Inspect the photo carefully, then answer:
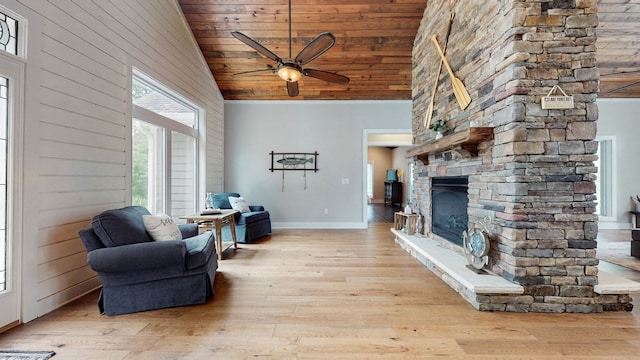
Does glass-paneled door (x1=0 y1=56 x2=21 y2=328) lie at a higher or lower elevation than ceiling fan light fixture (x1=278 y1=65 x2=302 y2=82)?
lower

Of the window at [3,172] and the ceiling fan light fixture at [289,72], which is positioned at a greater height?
the ceiling fan light fixture at [289,72]

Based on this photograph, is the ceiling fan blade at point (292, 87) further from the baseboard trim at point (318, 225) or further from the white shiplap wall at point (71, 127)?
the baseboard trim at point (318, 225)

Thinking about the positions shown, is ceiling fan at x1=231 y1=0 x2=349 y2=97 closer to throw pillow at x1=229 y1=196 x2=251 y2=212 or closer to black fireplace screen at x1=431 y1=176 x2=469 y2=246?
A: black fireplace screen at x1=431 y1=176 x2=469 y2=246

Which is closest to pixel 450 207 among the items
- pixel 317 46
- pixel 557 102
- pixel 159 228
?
pixel 557 102

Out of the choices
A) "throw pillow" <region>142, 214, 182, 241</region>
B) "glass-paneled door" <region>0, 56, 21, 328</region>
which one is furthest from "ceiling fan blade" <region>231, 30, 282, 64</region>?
"throw pillow" <region>142, 214, 182, 241</region>

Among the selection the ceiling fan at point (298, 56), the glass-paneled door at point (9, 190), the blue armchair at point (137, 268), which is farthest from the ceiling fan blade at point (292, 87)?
the glass-paneled door at point (9, 190)

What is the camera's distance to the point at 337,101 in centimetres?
624

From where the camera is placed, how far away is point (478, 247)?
255 centimetres

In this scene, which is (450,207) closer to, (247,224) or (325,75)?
(325,75)

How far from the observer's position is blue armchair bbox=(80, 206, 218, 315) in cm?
221

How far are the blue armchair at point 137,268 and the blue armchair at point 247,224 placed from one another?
2.30m

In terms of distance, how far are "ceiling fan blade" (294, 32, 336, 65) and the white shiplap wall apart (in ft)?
6.99

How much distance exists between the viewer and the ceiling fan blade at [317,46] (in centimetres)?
278

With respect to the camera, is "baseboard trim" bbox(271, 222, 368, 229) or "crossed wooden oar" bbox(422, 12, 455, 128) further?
"baseboard trim" bbox(271, 222, 368, 229)
